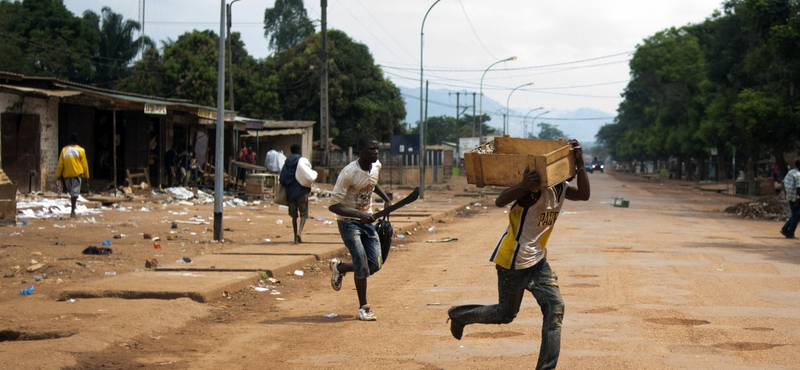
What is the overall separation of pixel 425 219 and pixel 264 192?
8.65 m

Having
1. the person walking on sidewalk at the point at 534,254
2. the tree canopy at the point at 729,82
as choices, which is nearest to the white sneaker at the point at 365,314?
the person walking on sidewalk at the point at 534,254

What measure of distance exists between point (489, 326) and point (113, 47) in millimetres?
61460

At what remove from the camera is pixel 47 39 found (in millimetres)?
55438

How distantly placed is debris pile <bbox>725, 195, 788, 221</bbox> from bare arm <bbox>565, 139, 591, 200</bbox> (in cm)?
2130

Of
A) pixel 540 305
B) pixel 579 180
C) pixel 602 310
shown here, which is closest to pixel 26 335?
pixel 540 305

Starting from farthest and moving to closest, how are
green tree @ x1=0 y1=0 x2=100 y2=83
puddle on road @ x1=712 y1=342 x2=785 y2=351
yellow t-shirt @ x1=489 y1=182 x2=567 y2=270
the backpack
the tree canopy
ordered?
green tree @ x1=0 y1=0 x2=100 y2=83
the tree canopy
the backpack
puddle on road @ x1=712 y1=342 x2=785 y2=351
yellow t-shirt @ x1=489 y1=182 x2=567 y2=270

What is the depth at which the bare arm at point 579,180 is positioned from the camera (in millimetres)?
5730

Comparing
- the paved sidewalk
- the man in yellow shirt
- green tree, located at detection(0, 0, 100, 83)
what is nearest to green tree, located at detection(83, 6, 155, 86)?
green tree, located at detection(0, 0, 100, 83)

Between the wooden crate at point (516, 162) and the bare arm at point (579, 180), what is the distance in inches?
1.8

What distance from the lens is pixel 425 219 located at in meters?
22.1

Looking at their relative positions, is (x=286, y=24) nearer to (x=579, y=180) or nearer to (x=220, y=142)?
(x=220, y=142)

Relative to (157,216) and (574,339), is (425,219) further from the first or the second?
(574,339)

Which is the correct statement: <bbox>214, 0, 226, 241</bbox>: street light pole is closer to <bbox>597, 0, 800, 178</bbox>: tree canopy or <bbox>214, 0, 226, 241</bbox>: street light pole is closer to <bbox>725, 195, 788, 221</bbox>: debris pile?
<bbox>725, 195, 788, 221</bbox>: debris pile

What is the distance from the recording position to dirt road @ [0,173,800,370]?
20.8 ft
